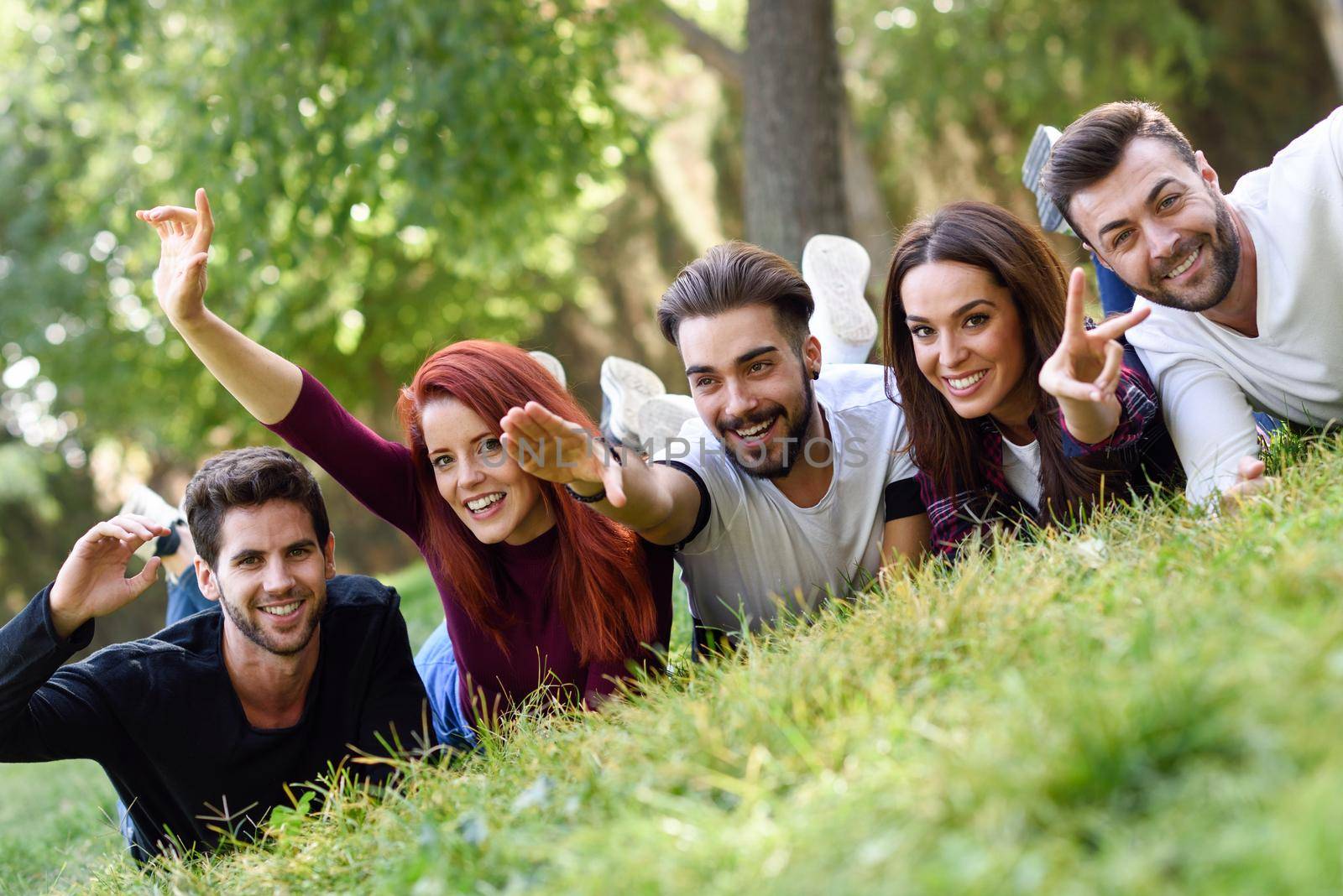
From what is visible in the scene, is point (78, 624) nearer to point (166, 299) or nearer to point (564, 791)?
point (166, 299)

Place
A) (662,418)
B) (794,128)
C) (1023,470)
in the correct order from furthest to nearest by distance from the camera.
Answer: (794,128)
(662,418)
(1023,470)

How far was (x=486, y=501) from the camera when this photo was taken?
3566 millimetres

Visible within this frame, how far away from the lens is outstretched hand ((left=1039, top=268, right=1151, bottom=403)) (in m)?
2.98

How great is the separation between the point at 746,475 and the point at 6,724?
87.6 inches

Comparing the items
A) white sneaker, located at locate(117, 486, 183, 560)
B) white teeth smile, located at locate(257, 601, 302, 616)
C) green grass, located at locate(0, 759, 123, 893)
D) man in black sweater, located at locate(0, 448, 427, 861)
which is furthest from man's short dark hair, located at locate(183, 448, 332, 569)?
white sneaker, located at locate(117, 486, 183, 560)

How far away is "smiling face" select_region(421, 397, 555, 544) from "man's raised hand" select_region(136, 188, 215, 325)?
0.76 metres

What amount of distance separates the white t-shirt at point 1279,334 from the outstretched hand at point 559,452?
1619mm

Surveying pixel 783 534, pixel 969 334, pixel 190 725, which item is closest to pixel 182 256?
pixel 190 725

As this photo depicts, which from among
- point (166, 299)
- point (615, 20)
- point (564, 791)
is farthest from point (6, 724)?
point (615, 20)

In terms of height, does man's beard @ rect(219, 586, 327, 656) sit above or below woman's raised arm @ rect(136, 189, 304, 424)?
below

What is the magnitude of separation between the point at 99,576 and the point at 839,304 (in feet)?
9.99

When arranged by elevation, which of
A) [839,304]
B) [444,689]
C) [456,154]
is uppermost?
[456,154]

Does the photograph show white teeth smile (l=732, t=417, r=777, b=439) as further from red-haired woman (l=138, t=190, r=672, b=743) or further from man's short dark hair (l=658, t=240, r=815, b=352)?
red-haired woman (l=138, t=190, r=672, b=743)

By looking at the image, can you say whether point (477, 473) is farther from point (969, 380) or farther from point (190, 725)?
point (969, 380)
